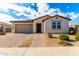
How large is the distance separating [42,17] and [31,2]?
1.83 meters

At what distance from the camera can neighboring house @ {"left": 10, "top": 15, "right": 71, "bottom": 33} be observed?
13289 millimetres

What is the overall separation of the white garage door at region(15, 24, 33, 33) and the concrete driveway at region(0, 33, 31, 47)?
30 centimetres

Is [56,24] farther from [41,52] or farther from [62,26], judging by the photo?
[41,52]

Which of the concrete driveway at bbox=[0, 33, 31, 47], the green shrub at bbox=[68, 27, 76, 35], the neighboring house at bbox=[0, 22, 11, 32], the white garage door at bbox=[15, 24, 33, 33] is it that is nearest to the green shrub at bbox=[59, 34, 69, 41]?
the green shrub at bbox=[68, 27, 76, 35]

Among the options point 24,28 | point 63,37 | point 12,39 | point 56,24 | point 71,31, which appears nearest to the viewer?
point 63,37

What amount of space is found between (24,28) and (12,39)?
1173 mm

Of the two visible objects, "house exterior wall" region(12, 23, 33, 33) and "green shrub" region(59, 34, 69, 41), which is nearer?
"green shrub" region(59, 34, 69, 41)

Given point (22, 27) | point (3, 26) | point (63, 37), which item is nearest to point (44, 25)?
point (22, 27)

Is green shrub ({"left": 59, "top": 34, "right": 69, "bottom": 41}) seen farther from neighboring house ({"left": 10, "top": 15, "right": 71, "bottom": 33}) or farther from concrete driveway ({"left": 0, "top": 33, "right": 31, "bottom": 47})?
concrete driveway ({"left": 0, "top": 33, "right": 31, "bottom": 47})

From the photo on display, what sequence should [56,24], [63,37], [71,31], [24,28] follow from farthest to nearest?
[56,24] < [24,28] < [71,31] < [63,37]

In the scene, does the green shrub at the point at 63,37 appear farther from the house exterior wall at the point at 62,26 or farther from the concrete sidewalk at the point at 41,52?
the concrete sidewalk at the point at 41,52

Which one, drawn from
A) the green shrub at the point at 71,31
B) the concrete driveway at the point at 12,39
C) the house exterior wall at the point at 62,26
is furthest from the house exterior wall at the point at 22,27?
the green shrub at the point at 71,31

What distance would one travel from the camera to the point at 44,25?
1390cm

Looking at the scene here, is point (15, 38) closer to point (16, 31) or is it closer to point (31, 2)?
point (16, 31)
